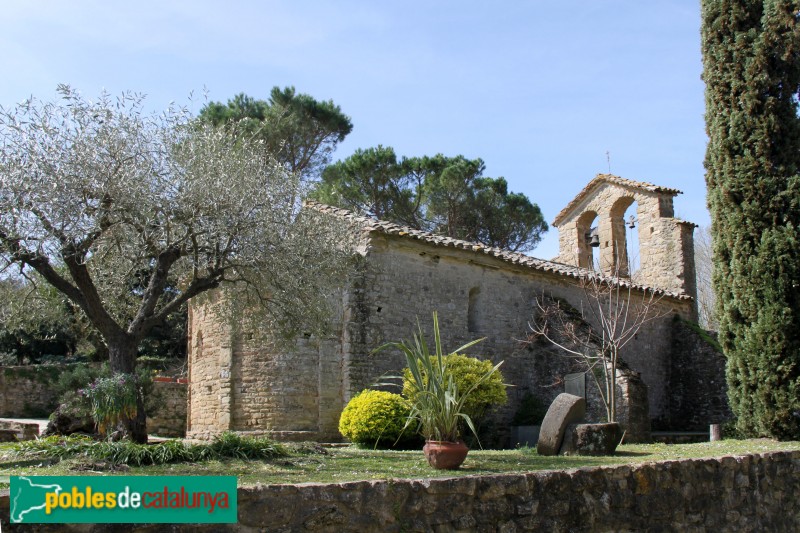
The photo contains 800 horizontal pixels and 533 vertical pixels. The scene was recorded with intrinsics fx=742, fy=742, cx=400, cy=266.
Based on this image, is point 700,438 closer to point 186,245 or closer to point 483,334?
point 483,334

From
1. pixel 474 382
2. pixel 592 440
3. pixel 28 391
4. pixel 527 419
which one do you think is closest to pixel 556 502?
pixel 592 440

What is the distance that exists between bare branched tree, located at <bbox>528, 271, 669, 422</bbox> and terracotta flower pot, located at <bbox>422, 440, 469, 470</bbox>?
25.0ft

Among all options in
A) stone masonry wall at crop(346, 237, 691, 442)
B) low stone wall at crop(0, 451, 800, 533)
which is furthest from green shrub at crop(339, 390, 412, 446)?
low stone wall at crop(0, 451, 800, 533)

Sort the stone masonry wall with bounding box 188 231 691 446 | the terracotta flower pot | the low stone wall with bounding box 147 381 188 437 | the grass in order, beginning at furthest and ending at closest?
the low stone wall with bounding box 147 381 188 437, the stone masonry wall with bounding box 188 231 691 446, the terracotta flower pot, the grass

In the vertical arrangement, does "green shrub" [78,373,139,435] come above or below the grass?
above

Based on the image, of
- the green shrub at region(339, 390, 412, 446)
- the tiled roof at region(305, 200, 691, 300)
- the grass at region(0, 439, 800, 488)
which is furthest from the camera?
the tiled roof at region(305, 200, 691, 300)

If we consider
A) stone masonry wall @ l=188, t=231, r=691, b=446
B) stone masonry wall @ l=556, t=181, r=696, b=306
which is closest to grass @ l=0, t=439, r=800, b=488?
stone masonry wall @ l=188, t=231, r=691, b=446

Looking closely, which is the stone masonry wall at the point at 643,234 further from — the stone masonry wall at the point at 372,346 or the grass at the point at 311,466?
the grass at the point at 311,466

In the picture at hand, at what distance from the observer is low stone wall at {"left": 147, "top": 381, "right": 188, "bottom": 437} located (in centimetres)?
2114

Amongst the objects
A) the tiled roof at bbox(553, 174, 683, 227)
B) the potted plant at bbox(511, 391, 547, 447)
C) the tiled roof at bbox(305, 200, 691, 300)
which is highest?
the tiled roof at bbox(553, 174, 683, 227)

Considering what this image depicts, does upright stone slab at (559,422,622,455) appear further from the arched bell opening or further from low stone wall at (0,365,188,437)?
low stone wall at (0,365,188,437)

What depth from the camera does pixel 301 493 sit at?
19.9 feet

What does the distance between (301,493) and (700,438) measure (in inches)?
586

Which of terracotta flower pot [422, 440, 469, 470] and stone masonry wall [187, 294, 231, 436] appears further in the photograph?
stone masonry wall [187, 294, 231, 436]
